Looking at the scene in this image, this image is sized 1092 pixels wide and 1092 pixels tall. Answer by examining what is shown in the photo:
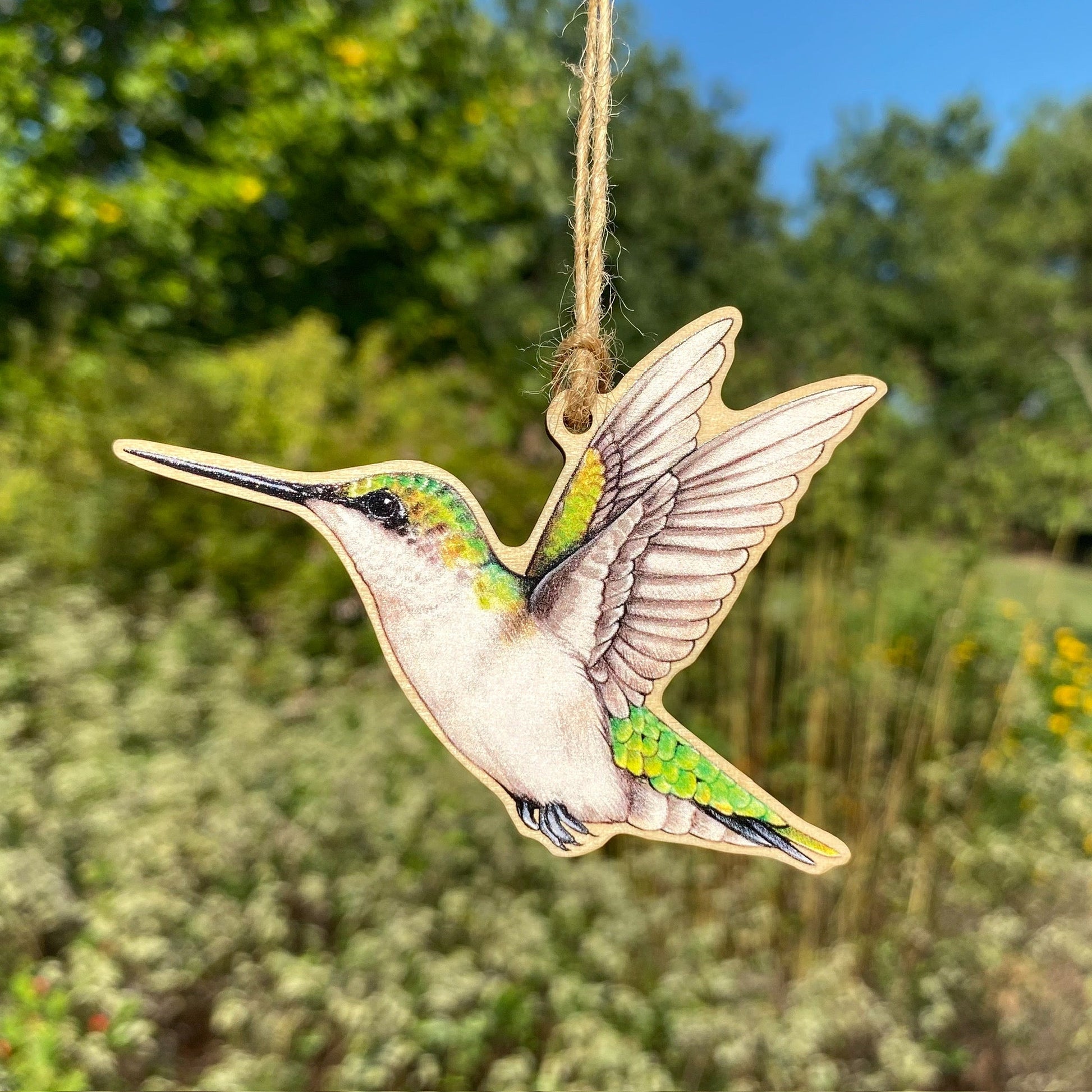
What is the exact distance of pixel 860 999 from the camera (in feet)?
4.44

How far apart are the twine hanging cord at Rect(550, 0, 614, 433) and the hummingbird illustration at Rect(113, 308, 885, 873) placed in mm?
18

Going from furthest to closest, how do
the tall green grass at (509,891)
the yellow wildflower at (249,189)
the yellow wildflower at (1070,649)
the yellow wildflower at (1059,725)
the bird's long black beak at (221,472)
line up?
the yellow wildflower at (249,189) < the yellow wildflower at (1070,649) < the yellow wildflower at (1059,725) < the tall green grass at (509,891) < the bird's long black beak at (221,472)

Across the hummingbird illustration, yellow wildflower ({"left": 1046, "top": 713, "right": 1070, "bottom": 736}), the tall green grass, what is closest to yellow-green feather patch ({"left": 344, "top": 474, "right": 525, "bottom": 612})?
the hummingbird illustration

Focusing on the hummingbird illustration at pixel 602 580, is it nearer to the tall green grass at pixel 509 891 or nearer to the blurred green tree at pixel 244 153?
the tall green grass at pixel 509 891

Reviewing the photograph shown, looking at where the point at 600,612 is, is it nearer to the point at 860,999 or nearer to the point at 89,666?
the point at 860,999

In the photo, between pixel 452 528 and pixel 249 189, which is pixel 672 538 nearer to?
pixel 452 528

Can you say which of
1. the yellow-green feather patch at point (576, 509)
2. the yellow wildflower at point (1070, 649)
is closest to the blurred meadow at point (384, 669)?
the yellow wildflower at point (1070, 649)

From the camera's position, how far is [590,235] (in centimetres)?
49

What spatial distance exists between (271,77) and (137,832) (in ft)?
7.60

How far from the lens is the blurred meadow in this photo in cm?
125

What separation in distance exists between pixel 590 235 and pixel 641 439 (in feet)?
0.44

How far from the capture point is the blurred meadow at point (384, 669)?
125 cm

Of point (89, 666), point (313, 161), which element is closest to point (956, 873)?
point (89, 666)

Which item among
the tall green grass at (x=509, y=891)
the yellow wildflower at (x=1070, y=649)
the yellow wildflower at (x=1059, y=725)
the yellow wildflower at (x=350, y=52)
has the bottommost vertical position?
the tall green grass at (x=509, y=891)
